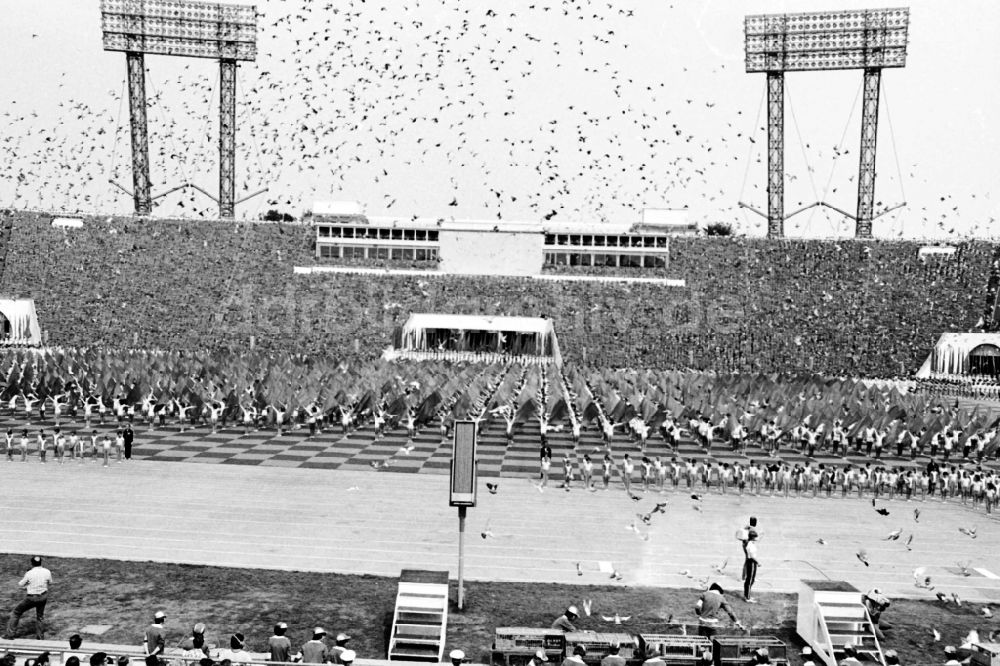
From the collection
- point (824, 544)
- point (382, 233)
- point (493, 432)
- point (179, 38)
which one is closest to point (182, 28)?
point (179, 38)

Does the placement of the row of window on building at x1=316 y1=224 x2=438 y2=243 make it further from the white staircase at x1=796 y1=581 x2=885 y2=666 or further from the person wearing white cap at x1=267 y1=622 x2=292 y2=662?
the person wearing white cap at x1=267 y1=622 x2=292 y2=662

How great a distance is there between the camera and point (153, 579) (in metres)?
15.1

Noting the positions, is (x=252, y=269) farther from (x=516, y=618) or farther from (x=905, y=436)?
(x=516, y=618)

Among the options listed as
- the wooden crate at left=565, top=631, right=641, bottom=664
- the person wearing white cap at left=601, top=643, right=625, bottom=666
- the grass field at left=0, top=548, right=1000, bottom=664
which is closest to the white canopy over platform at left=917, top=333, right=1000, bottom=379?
the grass field at left=0, top=548, right=1000, bottom=664

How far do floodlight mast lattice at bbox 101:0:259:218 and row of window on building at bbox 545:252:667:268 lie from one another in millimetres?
31581

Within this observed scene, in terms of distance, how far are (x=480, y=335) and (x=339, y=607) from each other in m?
55.2

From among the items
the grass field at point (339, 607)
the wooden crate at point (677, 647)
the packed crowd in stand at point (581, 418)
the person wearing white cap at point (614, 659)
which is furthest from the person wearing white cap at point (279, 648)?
the packed crowd in stand at point (581, 418)

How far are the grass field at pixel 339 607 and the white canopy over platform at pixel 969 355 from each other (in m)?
54.6

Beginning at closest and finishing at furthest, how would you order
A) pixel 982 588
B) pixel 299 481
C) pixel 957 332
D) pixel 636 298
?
pixel 982 588 < pixel 299 481 < pixel 957 332 < pixel 636 298

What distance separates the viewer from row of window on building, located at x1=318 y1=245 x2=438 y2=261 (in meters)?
87.9

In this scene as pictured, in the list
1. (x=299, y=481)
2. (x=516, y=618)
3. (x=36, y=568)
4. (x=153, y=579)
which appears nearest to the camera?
(x=36, y=568)

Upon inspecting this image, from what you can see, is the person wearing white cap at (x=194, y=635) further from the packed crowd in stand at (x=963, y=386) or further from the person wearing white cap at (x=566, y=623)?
the packed crowd in stand at (x=963, y=386)

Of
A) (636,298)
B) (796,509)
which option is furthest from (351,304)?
(796,509)

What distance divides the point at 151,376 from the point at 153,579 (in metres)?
25.5
